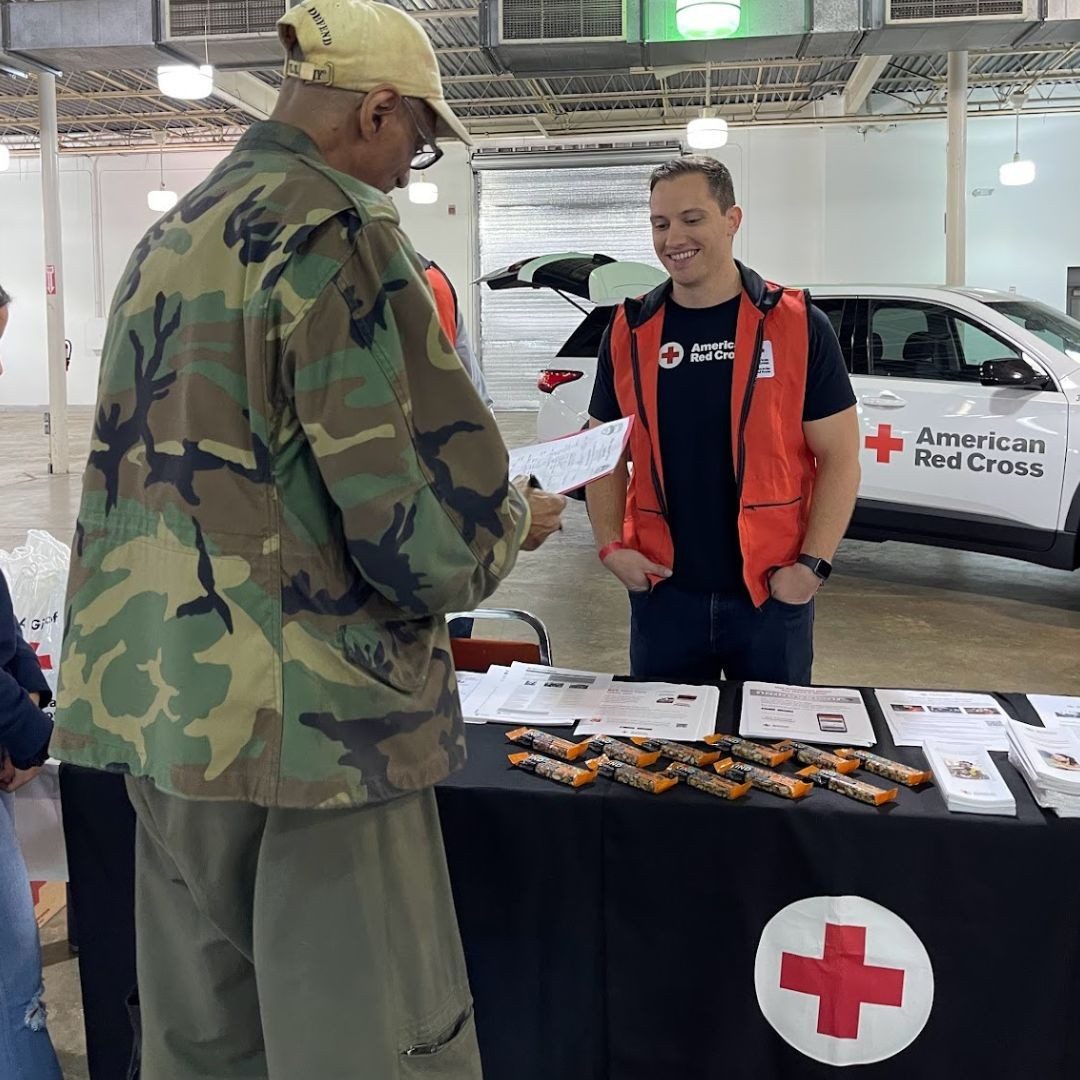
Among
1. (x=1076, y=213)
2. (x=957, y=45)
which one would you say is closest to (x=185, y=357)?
(x=957, y=45)

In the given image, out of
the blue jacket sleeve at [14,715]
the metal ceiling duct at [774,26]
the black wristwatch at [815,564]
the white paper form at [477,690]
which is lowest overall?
the white paper form at [477,690]

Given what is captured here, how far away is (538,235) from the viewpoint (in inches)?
593

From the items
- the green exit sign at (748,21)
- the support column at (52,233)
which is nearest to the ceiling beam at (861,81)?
the green exit sign at (748,21)

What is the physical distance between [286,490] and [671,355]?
4.12ft

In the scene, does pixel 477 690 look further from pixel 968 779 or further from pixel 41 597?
pixel 41 597

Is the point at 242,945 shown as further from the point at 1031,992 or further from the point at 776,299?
the point at 776,299

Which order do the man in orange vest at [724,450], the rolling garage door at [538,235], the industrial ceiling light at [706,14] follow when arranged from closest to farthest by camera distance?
the man in orange vest at [724,450] < the industrial ceiling light at [706,14] < the rolling garage door at [538,235]

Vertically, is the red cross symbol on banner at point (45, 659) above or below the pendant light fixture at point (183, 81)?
below

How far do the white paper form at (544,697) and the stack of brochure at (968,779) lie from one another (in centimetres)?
54

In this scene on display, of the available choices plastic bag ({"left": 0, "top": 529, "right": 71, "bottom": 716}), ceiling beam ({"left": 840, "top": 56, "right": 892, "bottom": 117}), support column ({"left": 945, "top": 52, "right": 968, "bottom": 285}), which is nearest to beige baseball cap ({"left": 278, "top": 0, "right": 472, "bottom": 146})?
plastic bag ({"left": 0, "top": 529, "right": 71, "bottom": 716})

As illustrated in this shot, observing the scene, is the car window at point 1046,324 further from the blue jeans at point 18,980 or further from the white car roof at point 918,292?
the blue jeans at point 18,980

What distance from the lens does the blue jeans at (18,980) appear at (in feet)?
5.17

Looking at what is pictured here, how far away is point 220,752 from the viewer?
1.04 metres

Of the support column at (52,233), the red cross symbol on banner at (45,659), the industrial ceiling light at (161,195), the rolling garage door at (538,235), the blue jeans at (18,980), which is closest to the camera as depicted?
the blue jeans at (18,980)
